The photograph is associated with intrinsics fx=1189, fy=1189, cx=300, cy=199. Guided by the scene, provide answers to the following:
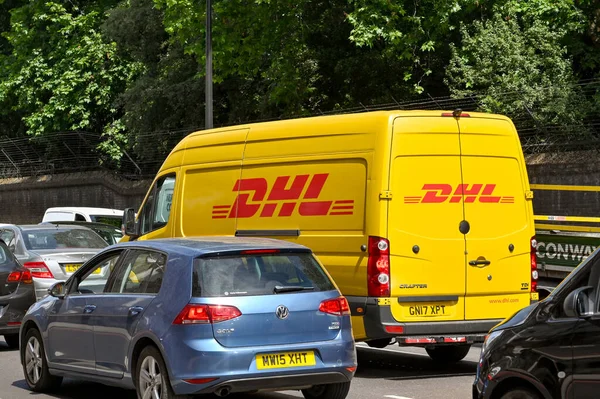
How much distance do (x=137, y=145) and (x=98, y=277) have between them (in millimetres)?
29609

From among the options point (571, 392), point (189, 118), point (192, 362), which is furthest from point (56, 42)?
point (571, 392)

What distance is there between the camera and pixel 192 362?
9.02m

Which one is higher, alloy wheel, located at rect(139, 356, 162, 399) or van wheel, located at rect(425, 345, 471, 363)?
alloy wheel, located at rect(139, 356, 162, 399)

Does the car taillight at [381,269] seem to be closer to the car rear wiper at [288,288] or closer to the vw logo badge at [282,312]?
the car rear wiper at [288,288]

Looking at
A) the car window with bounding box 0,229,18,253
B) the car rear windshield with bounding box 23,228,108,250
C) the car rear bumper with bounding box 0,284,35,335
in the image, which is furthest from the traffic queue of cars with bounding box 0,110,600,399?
the car window with bounding box 0,229,18,253

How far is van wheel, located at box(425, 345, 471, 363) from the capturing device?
1380 cm

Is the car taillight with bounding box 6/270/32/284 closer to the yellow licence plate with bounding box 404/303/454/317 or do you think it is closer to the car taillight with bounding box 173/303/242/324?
the yellow licence plate with bounding box 404/303/454/317

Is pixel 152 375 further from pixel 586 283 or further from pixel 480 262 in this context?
pixel 480 262

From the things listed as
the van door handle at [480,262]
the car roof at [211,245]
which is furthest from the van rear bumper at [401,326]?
the car roof at [211,245]

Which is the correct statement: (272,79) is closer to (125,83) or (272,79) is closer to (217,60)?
(217,60)

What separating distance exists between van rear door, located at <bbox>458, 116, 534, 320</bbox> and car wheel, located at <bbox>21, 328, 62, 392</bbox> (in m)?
4.36

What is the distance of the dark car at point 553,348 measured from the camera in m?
6.59

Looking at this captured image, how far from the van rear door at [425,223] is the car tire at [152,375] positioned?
3.46 meters

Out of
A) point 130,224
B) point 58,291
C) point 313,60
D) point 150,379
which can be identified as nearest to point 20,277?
point 130,224
